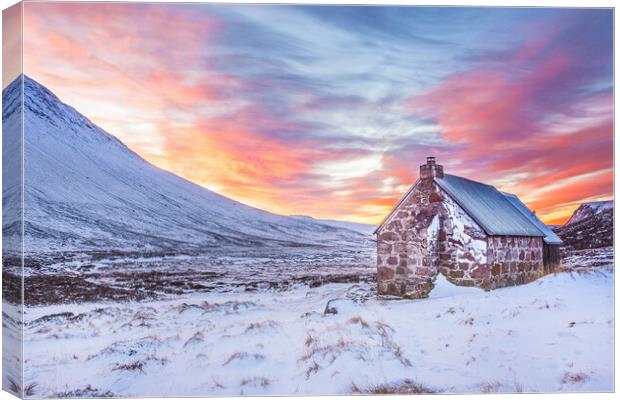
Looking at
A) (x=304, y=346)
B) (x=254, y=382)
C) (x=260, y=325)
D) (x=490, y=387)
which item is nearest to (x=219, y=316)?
(x=260, y=325)

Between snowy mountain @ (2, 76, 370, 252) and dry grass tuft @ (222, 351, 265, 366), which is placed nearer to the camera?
dry grass tuft @ (222, 351, 265, 366)

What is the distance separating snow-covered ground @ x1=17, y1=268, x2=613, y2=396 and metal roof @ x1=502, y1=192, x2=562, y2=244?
2.11m

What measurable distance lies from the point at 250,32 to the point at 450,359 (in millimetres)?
6862

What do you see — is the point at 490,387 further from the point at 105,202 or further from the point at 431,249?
the point at 105,202

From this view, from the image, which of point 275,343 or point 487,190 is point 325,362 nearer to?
point 275,343

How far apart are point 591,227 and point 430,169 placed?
3.54 metres

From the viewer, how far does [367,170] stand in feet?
38.7

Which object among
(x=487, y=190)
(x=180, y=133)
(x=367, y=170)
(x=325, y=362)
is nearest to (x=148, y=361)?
(x=325, y=362)

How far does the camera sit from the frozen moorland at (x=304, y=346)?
1050 cm

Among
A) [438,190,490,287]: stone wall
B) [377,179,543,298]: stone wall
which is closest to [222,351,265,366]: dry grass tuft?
[377,179,543,298]: stone wall

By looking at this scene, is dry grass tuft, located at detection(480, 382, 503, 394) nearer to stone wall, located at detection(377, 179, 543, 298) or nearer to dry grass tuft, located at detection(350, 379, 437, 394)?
dry grass tuft, located at detection(350, 379, 437, 394)

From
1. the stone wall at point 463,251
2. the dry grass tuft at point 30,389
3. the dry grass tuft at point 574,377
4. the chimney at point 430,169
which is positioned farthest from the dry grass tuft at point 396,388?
the dry grass tuft at point 30,389

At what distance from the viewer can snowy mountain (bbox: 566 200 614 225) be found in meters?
12.0

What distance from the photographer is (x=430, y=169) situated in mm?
12375
